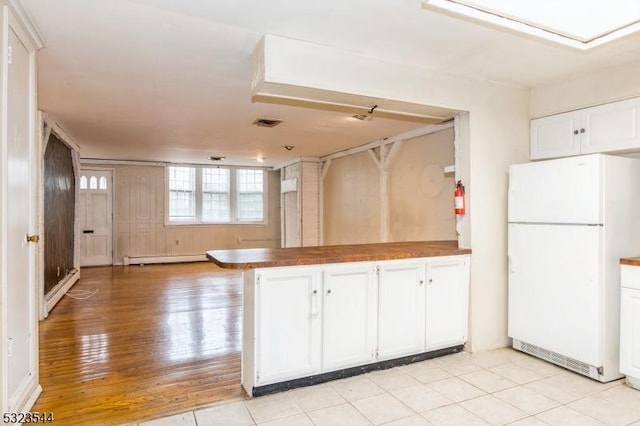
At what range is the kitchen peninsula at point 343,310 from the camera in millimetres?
2570

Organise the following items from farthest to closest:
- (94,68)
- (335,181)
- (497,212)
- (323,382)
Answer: (335,181), (497,212), (94,68), (323,382)

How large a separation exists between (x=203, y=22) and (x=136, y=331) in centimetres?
318

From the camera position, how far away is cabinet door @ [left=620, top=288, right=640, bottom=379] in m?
2.65

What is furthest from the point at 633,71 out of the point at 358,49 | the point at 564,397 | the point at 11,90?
the point at 11,90

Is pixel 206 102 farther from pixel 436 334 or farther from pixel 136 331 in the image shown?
pixel 436 334

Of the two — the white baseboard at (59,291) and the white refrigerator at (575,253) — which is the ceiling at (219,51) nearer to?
the white refrigerator at (575,253)

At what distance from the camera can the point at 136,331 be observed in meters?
3.98

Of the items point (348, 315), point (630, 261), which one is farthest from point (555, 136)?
point (348, 315)

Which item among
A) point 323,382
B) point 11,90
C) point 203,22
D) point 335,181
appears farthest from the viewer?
point 335,181

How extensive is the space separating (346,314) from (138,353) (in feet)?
6.41

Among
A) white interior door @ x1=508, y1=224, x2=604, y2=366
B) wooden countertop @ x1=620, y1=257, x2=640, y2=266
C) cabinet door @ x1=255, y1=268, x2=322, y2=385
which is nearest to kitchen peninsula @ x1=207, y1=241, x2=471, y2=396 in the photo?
cabinet door @ x1=255, y1=268, x2=322, y2=385

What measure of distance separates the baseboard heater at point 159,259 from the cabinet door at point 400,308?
A: 7.23 meters

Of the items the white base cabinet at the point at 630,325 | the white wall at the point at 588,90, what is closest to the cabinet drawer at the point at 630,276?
the white base cabinet at the point at 630,325

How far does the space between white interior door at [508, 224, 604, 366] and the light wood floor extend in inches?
96.4
